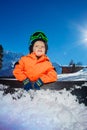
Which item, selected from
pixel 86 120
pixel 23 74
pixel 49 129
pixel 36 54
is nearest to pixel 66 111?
pixel 86 120

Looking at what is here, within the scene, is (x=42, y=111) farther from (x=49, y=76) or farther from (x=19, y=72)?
(x=19, y=72)

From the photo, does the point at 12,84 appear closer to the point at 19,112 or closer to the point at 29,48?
the point at 19,112

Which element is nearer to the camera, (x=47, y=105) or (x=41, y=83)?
(x=47, y=105)

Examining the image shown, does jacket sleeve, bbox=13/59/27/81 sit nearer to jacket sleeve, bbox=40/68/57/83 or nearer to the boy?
the boy

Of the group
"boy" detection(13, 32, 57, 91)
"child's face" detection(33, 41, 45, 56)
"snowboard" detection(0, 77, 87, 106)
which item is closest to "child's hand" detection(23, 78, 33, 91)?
"boy" detection(13, 32, 57, 91)

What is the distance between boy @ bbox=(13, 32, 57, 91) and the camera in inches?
124

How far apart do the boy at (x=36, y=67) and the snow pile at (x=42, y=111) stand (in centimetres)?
25

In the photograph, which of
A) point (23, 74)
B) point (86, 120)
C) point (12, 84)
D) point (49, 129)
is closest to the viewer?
point (49, 129)

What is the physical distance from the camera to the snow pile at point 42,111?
226 centimetres

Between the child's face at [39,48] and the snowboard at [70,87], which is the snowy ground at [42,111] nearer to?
the snowboard at [70,87]

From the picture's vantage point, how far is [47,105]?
2.56 m

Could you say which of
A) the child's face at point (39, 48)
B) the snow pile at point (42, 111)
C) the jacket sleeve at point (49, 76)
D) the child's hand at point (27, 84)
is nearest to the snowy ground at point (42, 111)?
the snow pile at point (42, 111)

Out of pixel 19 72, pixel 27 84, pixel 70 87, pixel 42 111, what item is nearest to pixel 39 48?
pixel 19 72

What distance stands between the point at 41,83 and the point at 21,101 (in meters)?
0.43
